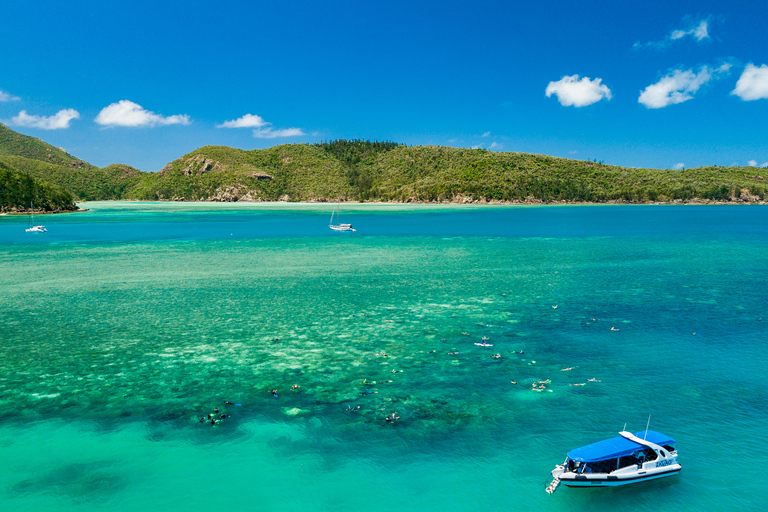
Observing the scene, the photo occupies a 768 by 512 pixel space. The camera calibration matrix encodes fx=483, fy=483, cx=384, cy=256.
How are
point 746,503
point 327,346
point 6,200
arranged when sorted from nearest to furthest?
point 746,503
point 327,346
point 6,200

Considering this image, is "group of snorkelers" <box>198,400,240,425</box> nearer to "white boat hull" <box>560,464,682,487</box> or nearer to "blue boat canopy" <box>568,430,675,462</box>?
"white boat hull" <box>560,464,682,487</box>

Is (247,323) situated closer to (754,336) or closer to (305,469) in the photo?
(305,469)

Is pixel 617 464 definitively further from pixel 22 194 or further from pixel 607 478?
pixel 22 194

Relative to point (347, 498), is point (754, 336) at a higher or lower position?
higher

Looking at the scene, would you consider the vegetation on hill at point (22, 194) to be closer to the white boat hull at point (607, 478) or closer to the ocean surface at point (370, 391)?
the ocean surface at point (370, 391)

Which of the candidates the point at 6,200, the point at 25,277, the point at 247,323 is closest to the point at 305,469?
the point at 247,323

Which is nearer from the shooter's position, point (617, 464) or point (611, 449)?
point (617, 464)

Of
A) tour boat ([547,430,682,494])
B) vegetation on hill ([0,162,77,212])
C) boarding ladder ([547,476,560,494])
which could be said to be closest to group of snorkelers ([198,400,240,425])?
boarding ladder ([547,476,560,494])

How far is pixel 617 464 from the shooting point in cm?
1475

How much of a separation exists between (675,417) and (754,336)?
15085 mm

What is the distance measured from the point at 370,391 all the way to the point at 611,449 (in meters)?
10.0

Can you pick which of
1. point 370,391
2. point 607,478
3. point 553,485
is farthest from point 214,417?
point 607,478

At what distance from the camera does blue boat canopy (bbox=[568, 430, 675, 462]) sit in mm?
14562

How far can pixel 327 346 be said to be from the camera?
1096 inches
